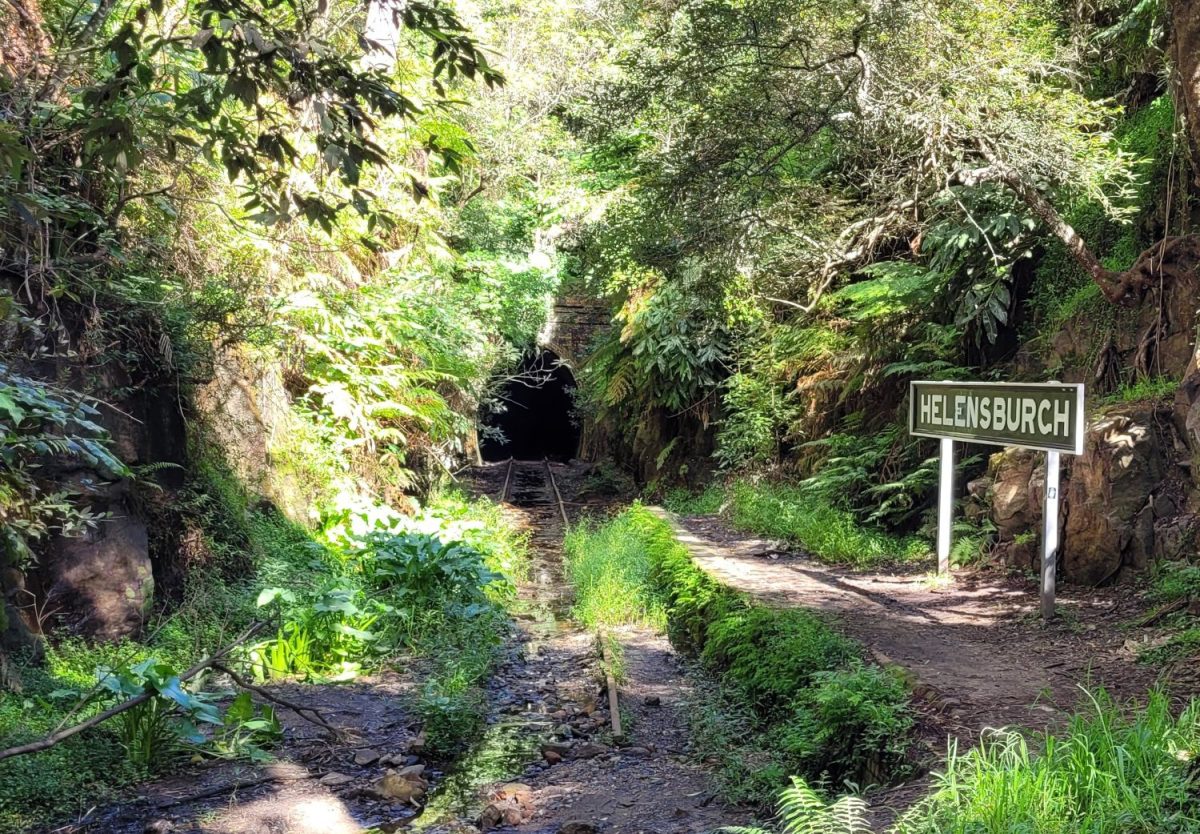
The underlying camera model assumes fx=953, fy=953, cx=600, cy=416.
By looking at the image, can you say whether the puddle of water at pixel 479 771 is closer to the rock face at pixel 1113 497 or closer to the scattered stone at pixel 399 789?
the scattered stone at pixel 399 789

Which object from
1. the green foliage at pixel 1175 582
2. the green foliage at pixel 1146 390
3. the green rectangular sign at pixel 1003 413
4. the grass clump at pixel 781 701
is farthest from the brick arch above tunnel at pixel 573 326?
the green foliage at pixel 1175 582

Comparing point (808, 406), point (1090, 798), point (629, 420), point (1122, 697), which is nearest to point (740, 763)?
point (1122, 697)

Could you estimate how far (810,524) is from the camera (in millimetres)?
11102

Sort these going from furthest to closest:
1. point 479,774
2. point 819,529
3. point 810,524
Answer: point 810,524, point 819,529, point 479,774

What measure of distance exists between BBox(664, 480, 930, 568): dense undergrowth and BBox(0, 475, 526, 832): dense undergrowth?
11.7 ft

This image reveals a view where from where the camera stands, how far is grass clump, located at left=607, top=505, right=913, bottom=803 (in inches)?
195

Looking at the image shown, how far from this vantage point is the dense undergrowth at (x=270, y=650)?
498 cm

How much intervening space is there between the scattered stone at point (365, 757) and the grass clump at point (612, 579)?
3872mm

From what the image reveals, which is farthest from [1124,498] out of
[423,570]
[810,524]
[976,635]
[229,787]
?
[229,787]

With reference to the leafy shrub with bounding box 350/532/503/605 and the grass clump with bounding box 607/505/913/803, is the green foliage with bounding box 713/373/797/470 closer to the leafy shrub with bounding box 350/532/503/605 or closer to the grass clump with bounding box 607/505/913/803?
the grass clump with bounding box 607/505/913/803

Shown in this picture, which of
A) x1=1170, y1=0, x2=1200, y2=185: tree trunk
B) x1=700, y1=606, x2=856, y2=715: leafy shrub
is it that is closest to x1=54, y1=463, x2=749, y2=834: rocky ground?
x1=700, y1=606, x2=856, y2=715: leafy shrub

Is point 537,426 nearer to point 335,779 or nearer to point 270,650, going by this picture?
point 270,650

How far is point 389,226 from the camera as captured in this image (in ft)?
12.2

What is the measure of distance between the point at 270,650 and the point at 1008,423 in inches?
235
